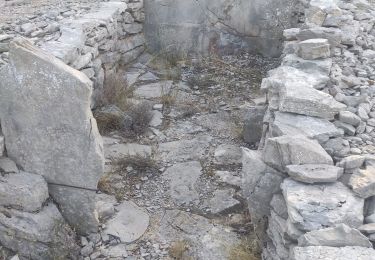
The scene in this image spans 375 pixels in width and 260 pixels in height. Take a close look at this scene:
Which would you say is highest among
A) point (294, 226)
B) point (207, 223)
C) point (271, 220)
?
point (294, 226)

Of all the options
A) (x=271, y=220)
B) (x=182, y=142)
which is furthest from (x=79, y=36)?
(x=271, y=220)

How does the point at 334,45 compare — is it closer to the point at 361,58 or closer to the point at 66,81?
the point at 361,58

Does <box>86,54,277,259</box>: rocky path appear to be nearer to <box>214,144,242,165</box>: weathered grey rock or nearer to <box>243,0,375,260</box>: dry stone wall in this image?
<box>214,144,242,165</box>: weathered grey rock

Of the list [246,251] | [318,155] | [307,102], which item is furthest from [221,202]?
[318,155]

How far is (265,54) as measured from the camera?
7160 millimetres

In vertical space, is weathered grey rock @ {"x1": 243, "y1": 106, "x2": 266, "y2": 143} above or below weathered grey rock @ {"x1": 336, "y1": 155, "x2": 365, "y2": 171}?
below

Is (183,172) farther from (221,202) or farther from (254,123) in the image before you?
(254,123)

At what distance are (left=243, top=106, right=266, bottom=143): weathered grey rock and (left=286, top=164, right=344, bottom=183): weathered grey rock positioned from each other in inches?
80.0

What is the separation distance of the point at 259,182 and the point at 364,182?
77 centimetres

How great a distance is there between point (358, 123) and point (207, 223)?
153 centimetres

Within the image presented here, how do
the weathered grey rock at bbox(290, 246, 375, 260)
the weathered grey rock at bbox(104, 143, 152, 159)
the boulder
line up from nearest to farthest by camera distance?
the weathered grey rock at bbox(290, 246, 375, 260) < the boulder < the weathered grey rock at bbox(104, 143, 152, 159)

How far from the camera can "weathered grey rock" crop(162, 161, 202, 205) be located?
4.51m

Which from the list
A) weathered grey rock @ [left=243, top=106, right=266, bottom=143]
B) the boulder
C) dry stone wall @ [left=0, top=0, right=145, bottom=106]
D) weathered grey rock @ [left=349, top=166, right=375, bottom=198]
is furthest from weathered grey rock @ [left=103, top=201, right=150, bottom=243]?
the boulder

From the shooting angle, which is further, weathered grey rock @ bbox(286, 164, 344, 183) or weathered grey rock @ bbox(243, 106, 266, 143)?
weathered grey rock @ bbox(243, 106, 266, 143)
